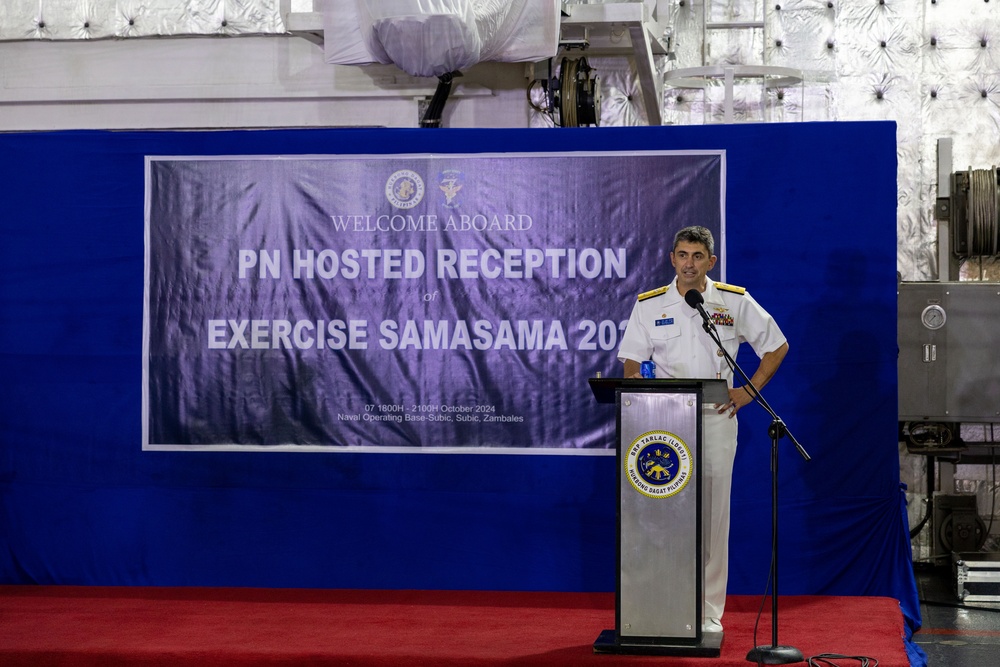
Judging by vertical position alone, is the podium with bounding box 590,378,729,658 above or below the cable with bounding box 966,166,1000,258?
below

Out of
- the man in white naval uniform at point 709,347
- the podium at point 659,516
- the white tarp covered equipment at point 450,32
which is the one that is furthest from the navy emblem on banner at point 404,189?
the podium at point 659,516

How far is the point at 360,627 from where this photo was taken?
16.2ft

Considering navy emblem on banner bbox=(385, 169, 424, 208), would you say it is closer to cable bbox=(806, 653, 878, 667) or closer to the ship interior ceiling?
the ship interior ceiling

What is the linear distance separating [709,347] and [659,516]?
0.83 meters

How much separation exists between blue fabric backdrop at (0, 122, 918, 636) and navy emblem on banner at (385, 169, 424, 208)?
0.14m

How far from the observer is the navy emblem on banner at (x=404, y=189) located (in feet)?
19.1

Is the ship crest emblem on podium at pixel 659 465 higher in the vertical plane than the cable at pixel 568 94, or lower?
lower

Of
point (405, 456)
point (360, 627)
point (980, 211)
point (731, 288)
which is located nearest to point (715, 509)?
point (731, 288)

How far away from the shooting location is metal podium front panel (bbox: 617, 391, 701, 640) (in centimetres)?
433

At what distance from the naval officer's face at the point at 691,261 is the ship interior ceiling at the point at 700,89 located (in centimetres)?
210

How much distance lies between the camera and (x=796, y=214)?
5609mm

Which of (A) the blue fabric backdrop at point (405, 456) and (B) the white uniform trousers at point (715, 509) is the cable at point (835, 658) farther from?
(A) the blue fabric backdrop at point (405, 456)

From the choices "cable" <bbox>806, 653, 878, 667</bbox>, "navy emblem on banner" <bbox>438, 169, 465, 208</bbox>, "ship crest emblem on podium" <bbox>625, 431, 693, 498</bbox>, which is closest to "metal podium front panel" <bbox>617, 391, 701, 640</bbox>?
"ship crest emblem on podium" <bbox>625, 431, 693, 498</bbox>

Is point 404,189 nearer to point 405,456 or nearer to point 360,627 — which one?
point 405,456
